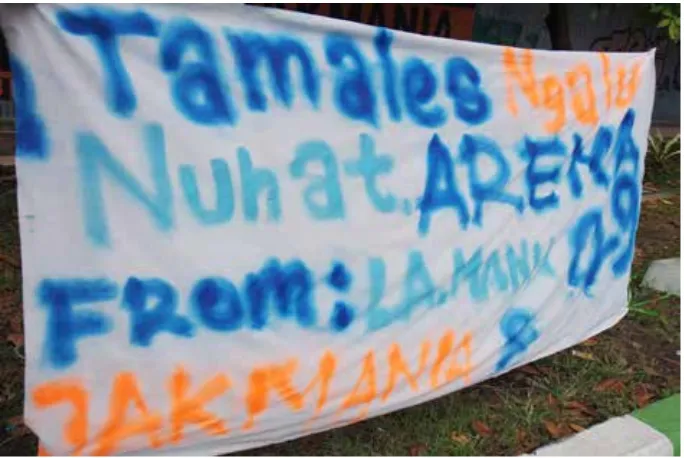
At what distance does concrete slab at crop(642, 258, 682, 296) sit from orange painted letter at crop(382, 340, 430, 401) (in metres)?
2.36

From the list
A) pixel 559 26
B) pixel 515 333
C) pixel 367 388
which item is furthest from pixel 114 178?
pixel 559 26

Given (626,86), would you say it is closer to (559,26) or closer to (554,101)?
(554,101)

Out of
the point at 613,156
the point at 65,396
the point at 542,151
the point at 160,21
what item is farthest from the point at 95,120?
the point at 613,156

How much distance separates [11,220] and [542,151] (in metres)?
3.46

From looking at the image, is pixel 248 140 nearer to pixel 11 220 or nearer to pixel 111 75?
pixel 111 75

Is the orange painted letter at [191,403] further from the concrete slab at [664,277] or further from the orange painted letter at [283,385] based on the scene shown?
the concrete slab at [664,277]

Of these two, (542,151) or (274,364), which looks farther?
(542,151)

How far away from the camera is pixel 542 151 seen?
2941 mm

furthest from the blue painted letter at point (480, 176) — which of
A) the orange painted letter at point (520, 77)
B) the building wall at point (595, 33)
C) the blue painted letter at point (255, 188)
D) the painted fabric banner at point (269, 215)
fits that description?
the building wall at point (595, 33)

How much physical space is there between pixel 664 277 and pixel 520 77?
220 centimetres

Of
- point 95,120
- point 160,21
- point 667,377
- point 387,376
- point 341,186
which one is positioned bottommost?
point 667,377

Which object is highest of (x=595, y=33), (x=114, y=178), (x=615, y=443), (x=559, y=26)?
(x=595, y=33)

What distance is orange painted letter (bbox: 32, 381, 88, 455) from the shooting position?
1.95 meters

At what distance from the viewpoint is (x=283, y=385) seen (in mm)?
2336
